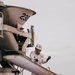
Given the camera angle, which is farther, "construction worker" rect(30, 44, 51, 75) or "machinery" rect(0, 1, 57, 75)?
"construction worker" rect(30, 44, 51, 75)

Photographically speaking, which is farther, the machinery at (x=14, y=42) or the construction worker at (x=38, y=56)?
the construction worker at (x=38, y=56)

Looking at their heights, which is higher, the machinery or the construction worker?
the machinery

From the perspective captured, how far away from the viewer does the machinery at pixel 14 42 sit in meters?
10.0

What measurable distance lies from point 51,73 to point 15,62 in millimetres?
1159

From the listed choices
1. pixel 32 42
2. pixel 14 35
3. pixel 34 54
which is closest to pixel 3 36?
pixel 14 35

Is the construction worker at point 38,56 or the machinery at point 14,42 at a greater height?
the machinery at point 14,42

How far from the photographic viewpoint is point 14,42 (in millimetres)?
10352

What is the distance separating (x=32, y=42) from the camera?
11477 mm

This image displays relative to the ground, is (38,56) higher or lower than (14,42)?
lower

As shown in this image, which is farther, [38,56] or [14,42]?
[38,56]

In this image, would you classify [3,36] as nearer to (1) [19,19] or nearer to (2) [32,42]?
(1) [19,19]

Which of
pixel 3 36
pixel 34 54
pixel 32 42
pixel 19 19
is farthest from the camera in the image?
pixel 34 54

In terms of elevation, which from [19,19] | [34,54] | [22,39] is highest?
[19,19]

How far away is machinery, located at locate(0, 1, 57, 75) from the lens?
396 inches
